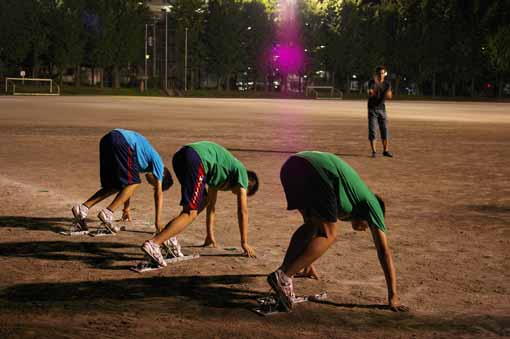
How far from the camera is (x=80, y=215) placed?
8.19 m

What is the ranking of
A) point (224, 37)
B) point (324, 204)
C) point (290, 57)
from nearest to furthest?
1. point (324, 204)
2. point (224, 37)
3. point (290, 57)

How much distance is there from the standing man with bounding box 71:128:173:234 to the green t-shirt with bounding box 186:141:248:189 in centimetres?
131

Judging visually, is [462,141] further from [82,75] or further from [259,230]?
[82,75]

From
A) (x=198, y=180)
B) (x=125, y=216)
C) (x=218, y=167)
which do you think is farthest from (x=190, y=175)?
(x=125, y=216)

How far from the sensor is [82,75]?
349 feet

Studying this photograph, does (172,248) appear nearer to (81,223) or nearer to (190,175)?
(190,175)

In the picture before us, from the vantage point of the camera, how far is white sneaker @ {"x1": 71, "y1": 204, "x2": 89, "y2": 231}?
321 inches

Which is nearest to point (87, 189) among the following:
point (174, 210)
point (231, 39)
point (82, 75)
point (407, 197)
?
point (174, 210)

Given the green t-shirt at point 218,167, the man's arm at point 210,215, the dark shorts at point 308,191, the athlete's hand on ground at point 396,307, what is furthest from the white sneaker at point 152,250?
the athlete's hand on ground at point 396,307

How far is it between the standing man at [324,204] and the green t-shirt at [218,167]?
1.06m

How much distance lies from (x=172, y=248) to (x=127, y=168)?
1.19m

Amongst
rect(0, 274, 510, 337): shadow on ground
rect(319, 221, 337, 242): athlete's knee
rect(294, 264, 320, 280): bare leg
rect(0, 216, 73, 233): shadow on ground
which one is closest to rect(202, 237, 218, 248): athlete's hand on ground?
rect(0, 274, 510, 337): shadow on ground

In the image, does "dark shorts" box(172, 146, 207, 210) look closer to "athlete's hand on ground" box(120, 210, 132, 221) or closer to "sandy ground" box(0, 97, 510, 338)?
"sandy ground" box(0, 97, 510, 338)

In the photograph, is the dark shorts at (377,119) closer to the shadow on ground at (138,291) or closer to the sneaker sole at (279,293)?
the shadow on ground at (138,291)
